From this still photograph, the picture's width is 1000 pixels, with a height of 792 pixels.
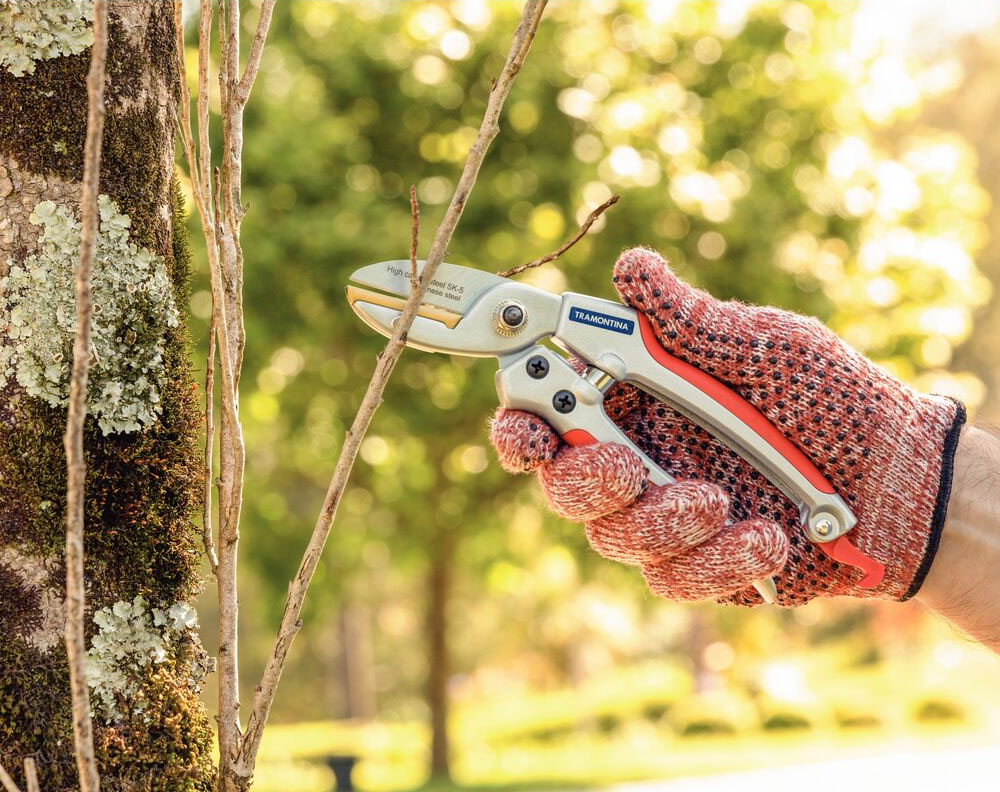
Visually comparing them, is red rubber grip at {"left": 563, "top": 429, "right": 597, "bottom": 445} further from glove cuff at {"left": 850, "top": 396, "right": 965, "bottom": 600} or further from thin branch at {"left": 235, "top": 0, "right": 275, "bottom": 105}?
thin branch at {"left": 235, "top": 0, "right": 275, "bottom": 105}

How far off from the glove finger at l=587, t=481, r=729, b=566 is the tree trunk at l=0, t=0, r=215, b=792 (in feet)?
2.61

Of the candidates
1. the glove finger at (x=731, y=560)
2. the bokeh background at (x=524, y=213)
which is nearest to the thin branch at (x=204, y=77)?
the glove finger at (x=731, y=560)

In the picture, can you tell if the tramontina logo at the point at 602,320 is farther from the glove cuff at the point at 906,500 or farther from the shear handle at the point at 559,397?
the glove cuff at the point at 906,500

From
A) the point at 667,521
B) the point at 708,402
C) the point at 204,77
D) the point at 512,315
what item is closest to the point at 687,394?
the point at 708,402

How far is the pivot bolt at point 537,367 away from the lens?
1.98 metres

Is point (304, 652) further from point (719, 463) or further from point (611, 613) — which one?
point (719, 463)

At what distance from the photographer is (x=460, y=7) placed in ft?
30.3

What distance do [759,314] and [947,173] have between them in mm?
8997

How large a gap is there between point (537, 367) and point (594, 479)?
0.84 feet

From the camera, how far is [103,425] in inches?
63.7

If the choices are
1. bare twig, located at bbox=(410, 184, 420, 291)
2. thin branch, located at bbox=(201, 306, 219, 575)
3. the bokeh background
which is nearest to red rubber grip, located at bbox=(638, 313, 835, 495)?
bare twig, located at bbox=(410, 184, 420, 291)

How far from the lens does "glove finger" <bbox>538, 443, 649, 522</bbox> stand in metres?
1.88

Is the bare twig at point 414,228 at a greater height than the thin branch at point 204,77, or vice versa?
the thin branch at point 204,77

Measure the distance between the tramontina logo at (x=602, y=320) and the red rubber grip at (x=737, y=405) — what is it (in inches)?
1.1
